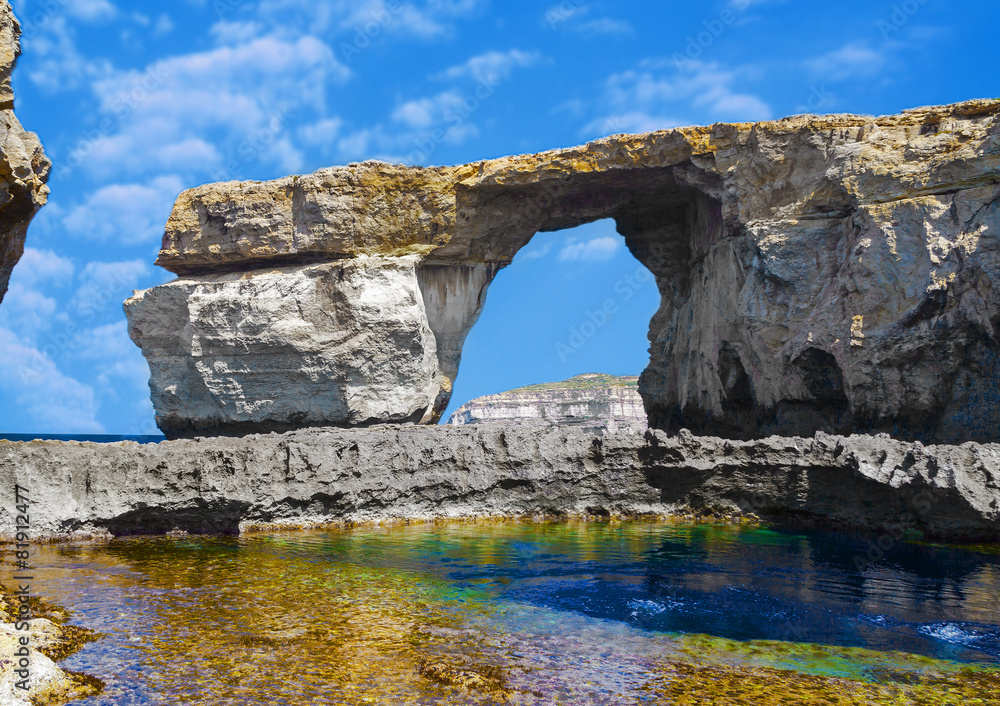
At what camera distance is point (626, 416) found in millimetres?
62125

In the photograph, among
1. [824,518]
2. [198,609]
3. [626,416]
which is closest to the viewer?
[198,609]

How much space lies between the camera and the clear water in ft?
18.2

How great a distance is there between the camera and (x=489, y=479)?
13.7 meters

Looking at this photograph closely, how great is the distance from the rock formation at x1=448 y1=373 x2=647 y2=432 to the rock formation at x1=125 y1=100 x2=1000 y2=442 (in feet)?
119

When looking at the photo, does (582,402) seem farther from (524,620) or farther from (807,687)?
(807,687)

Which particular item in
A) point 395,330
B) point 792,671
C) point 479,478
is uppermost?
point 395,330

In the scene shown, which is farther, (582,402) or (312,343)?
(582,402)

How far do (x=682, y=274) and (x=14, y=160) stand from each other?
2003cm

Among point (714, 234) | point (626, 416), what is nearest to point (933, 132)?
point (714, 234)

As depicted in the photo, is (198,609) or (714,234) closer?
(198,609)

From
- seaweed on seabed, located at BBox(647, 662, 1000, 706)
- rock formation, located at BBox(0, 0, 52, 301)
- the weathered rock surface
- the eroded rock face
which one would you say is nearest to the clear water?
seaweed on seabed, located at BBox(647, 662, 1000, 706)

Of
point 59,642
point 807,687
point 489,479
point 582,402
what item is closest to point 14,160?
point 59,642

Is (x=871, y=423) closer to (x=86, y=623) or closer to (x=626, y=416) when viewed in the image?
(x=86, y=623)

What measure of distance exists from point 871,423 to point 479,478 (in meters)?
8.69
